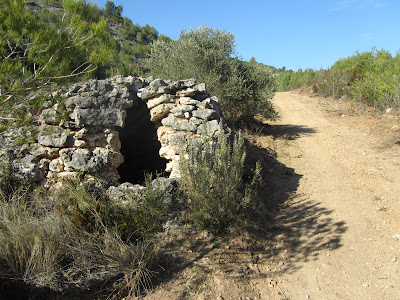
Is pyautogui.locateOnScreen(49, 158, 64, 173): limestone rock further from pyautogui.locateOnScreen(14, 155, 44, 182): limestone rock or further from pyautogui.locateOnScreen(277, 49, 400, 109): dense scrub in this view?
pyautogui.locateOnScreen(277, 49, 400, 109): dense scrub

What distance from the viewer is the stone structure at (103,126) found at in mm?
5039

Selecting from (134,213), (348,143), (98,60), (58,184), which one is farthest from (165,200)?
(348,143)

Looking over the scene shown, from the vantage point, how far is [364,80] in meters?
15.4

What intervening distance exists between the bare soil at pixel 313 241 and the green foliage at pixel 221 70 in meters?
2.13

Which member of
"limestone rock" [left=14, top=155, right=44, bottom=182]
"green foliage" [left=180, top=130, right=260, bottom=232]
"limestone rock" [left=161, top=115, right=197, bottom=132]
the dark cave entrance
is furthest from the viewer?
the dark cave entrance

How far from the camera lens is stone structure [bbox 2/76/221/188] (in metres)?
5.04

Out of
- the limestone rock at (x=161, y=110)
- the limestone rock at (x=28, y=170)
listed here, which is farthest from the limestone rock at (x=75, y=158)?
the limestone rock at (x=161, y=110)

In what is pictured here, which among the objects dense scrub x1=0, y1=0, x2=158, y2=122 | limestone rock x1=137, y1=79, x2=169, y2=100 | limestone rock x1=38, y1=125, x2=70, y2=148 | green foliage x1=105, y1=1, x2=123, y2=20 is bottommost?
limestone rock x1=38, y1=125, x2=70, y2=148

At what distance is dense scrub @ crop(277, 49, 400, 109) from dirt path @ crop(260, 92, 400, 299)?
3792mm

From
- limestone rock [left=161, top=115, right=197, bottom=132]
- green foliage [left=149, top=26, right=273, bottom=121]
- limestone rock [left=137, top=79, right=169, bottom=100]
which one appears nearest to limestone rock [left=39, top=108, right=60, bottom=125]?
limestone rock [left=137, top=79, right=169, bottom=100]

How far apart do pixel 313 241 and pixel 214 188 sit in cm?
169

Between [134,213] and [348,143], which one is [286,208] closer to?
[134,213]

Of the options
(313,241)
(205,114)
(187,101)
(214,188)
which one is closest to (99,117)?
(187,101)

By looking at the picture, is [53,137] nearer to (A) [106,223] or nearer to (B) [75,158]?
(B) [75,158]
